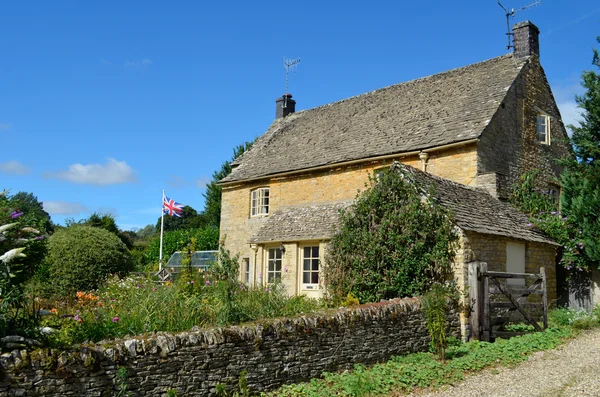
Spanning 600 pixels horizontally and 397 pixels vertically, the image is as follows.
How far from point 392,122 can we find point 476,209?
723 centimetres

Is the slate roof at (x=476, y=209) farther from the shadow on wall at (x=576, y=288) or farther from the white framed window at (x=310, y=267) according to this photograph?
the white framed window at (x=310, y=267)

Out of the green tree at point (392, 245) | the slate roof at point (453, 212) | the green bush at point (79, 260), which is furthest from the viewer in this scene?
the green bush at point (79, 260)

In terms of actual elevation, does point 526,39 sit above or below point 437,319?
above

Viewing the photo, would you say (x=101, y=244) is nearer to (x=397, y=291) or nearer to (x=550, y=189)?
(x=397, y=291)

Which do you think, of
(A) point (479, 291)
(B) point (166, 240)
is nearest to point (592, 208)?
(A) point (479, 291)

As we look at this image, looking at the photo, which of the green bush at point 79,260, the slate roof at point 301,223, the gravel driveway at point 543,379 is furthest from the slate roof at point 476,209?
the green bush at point 79,260

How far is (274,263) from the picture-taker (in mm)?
19094

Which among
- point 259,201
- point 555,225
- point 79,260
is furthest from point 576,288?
point 79,260

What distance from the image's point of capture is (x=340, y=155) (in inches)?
787

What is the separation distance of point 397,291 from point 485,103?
8802 mm

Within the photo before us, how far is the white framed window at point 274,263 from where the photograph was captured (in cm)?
1900

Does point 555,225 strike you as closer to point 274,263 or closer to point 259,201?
point 274,263

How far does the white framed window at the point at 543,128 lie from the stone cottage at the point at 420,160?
4cm

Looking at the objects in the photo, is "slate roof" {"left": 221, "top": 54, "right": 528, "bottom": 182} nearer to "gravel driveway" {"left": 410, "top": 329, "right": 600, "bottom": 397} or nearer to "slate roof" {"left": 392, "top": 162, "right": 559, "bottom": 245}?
"slate roof" {"left": 392, "top": 162, "right": 559, "bottom": 245}
